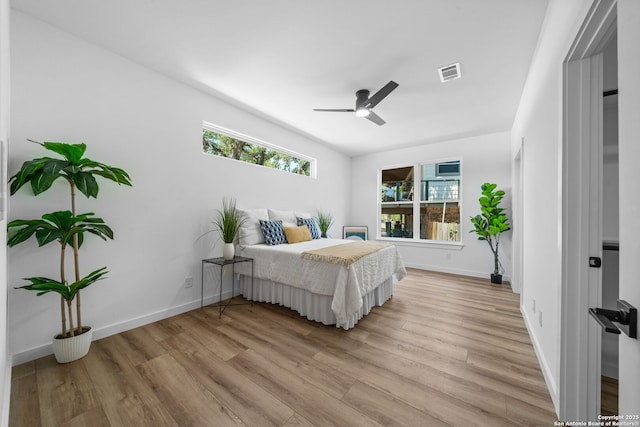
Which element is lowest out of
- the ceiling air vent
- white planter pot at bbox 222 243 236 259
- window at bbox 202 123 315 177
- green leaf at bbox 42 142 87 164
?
white planter pot at bbox 222 243 236 259

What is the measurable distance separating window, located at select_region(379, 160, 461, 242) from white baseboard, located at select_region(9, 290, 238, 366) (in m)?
3.84

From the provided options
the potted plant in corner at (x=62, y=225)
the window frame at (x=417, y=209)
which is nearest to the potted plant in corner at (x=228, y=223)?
the potted plant in corner at (x=62, y=225)

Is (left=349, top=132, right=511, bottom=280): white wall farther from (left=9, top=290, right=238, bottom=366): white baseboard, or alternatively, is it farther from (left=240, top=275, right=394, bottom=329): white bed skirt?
(left=9, top=290, right=238, bottom=366): white baseboard

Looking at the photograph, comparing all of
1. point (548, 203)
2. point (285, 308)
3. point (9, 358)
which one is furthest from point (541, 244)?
point (9, 358)

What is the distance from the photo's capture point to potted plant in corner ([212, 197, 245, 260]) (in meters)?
2.92

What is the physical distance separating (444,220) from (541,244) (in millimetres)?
3200

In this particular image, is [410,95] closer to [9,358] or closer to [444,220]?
[444,220]

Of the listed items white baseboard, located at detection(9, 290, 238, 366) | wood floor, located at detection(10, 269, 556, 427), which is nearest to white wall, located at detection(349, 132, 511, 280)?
wood floor, located at detection(10, 269, 556, 427)

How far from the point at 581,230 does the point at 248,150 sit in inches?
142

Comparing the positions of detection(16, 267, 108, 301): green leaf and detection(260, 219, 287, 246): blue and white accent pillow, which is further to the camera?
detection(260, 219, 287, 246): blue and white accent pillow

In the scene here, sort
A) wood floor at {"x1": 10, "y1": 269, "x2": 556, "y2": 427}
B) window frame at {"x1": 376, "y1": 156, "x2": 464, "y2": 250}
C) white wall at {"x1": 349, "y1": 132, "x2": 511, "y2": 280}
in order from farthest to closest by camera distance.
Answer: window frame at {"x1": 376, "y1": 156, "x2": 464, "y2": 250}
white wall at {"x1": 349, "y1": 132, "x2": 511, "y2": 280}
wood floor at {"x1": 10, "y1": 269, "x2": 556, "y2": 427}

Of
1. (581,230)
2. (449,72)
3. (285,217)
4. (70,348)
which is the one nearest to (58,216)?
(70,348)

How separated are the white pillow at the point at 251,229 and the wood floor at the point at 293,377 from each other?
989mm

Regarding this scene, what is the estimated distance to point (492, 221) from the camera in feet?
13.1
